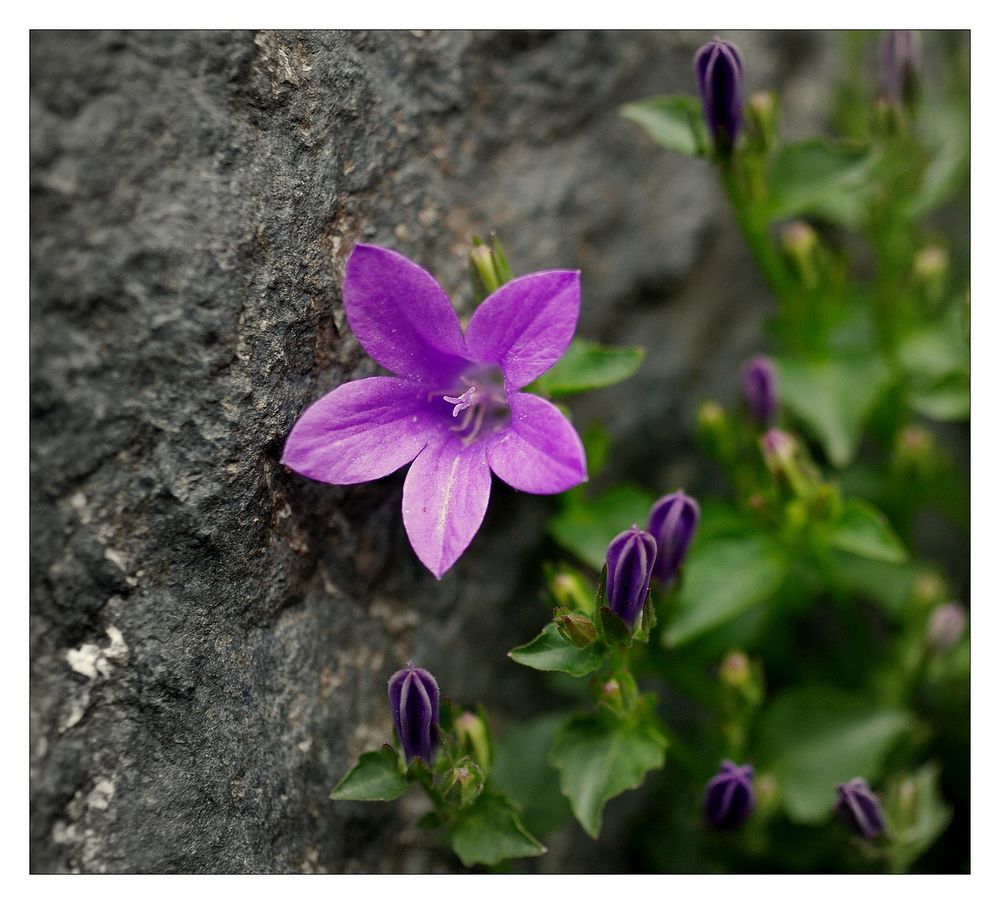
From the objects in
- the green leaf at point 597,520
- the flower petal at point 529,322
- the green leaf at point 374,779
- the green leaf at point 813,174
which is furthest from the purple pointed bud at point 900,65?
the green leaf at point 374,779

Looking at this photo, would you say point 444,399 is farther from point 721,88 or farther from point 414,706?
point 721,88

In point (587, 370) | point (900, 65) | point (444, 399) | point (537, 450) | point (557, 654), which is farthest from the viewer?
point (900, 65)

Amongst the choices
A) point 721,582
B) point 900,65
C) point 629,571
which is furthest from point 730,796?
point 900,65

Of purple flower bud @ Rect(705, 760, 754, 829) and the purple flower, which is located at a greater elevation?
the purple flower

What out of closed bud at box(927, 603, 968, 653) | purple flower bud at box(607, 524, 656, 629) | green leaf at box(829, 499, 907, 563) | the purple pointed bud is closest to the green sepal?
purple flower bud at box(607, 524, 656, 629)

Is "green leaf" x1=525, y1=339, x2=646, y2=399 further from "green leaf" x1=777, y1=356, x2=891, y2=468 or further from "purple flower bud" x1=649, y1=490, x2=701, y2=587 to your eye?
"green leaf" x1=777, y1=356, x2=891, y2=468

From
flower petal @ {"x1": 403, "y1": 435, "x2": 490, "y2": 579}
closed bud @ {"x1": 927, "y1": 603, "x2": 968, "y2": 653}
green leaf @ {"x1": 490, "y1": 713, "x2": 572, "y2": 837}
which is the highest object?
flower petal @ {"x1": 403, "y1": 435, "x2": 490, "y2": 579}

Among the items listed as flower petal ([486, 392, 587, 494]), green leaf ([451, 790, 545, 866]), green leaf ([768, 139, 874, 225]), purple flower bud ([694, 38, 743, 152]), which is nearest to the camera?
flower petal ([486, 392, 587, 494])
